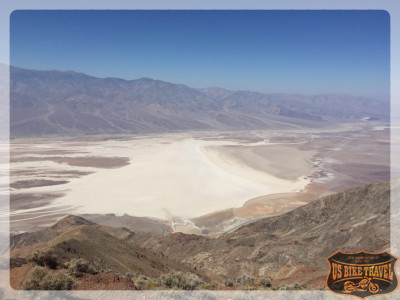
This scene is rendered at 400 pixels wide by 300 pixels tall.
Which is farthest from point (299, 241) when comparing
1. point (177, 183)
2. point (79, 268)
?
point (177, 183)

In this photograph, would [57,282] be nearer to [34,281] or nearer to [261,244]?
[34,281]

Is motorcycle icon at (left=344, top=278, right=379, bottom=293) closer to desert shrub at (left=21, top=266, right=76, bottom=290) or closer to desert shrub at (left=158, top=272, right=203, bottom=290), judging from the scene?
desert shrub at (left=158, top=272, right=203, bottom=290)

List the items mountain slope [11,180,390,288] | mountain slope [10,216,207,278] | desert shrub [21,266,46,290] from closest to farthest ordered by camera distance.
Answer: desert shrub [21,266,46,290] < mountain slope [10,216,207,278] < mountain slope [11,180,390,288]

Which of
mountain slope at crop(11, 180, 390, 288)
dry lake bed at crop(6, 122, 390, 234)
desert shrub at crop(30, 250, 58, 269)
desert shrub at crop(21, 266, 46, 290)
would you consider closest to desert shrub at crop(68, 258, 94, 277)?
desert shrub at crop(30, 250, 58, 269)

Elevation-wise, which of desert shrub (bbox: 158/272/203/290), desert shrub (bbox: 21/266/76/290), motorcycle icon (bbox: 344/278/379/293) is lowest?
desert shrub (bbox: 158/272/203/290)

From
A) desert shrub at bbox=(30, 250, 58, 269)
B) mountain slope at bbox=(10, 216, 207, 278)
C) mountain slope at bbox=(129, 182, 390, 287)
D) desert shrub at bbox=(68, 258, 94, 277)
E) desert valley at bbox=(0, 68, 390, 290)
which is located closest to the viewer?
desert shrub at bbox=(68, 258, 94, 277)

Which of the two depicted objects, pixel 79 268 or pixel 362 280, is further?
pixel 79 268
